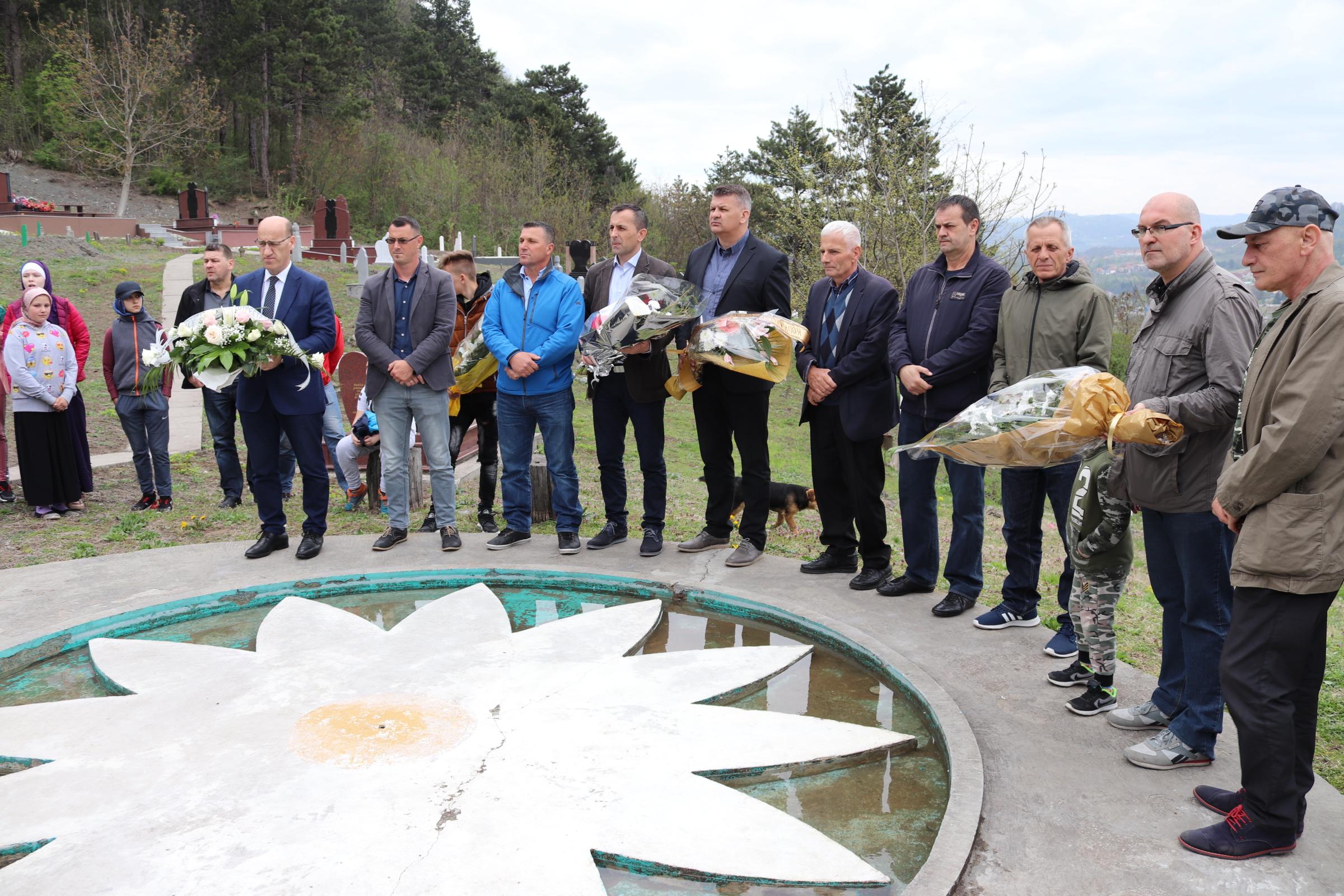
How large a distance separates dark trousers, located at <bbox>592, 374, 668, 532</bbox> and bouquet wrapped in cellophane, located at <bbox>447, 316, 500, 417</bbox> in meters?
0.93

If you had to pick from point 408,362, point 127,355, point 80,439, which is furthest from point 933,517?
point 80,439

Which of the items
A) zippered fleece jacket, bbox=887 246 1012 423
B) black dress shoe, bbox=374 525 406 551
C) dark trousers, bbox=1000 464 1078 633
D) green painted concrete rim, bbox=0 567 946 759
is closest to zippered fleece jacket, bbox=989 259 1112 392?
zippered fleece jacket, bbox=887 246 1012 423

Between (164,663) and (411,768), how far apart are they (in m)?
1.71

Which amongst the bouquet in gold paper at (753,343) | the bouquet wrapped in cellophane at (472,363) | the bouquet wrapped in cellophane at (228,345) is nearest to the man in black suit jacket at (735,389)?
the bouquet in gold paper at (753,343)

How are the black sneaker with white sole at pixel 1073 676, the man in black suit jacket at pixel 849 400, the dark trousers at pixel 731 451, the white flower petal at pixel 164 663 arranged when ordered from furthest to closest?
the dark trousers at pixel 731 451 → the man in black suit jacket at pixel 849 400 → the black sneaker with white sole at pixel 1073 676 → the white flower petal at pixel 164 663

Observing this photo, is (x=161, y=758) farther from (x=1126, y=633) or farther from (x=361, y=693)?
(x=1126, y=633)

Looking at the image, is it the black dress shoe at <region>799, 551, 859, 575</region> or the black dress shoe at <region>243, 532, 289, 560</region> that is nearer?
the black dress shoe at <region>799, 551, 859, 575</region>

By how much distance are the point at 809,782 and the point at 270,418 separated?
4.49 m

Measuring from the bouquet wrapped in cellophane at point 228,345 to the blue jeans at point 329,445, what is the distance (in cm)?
203

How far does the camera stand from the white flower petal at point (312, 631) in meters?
4.58

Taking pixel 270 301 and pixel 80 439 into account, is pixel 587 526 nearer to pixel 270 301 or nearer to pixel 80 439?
pixel 270 301

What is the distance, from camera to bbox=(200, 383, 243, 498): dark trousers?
25.8 ft

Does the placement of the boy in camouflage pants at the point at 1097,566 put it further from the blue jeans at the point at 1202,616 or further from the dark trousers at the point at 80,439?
the dark trousers at the point at 80,439

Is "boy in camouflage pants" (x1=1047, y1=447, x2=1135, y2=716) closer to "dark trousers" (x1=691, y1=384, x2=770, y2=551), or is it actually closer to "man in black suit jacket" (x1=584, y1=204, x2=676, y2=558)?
"dark trousers" (x1=691, y1=384, x2=770, y2=551)
